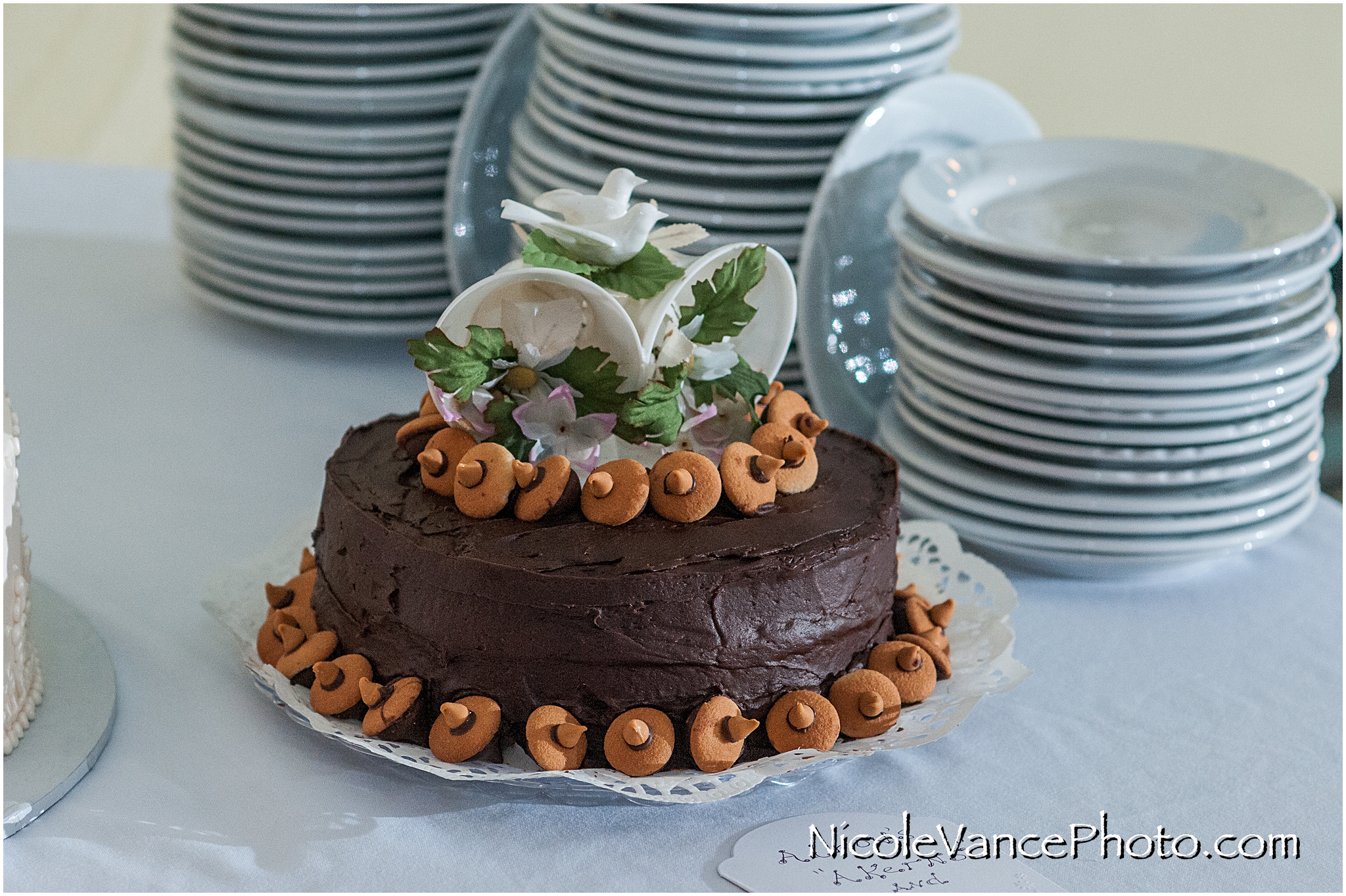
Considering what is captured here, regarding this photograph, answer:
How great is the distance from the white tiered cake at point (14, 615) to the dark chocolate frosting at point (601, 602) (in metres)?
0.23

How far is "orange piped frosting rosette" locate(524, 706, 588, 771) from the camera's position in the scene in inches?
38.0

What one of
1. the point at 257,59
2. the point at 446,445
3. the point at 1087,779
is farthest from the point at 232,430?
the point at 1087,779

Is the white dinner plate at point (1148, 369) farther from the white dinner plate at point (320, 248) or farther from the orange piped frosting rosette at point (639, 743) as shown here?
the white dinner plate at point (320, 248)

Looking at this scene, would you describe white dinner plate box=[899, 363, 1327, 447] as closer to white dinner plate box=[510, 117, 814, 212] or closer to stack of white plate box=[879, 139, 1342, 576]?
stack of white plate box=[879, 139, 1342, 576]

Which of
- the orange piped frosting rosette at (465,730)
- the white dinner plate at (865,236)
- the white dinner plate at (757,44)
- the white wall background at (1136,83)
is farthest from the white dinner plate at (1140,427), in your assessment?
the white wall background at (1136,83)

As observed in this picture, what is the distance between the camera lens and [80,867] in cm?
89

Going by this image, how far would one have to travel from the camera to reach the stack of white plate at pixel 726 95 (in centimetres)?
149

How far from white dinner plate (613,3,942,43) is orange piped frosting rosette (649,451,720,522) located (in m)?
0.66

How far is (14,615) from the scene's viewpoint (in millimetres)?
956

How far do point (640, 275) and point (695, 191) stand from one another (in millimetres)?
494

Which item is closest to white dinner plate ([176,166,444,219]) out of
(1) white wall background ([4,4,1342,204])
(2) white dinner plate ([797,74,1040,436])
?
(2) white dinner plate ([797,74,1040,436])

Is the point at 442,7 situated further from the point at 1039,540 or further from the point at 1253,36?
the point at 1253,36

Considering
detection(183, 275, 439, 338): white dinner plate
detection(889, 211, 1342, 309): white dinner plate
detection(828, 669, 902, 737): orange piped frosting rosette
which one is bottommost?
detection(828, 669, 902, 737): orange piped frosting rosette

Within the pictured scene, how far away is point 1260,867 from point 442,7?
1.37 m
